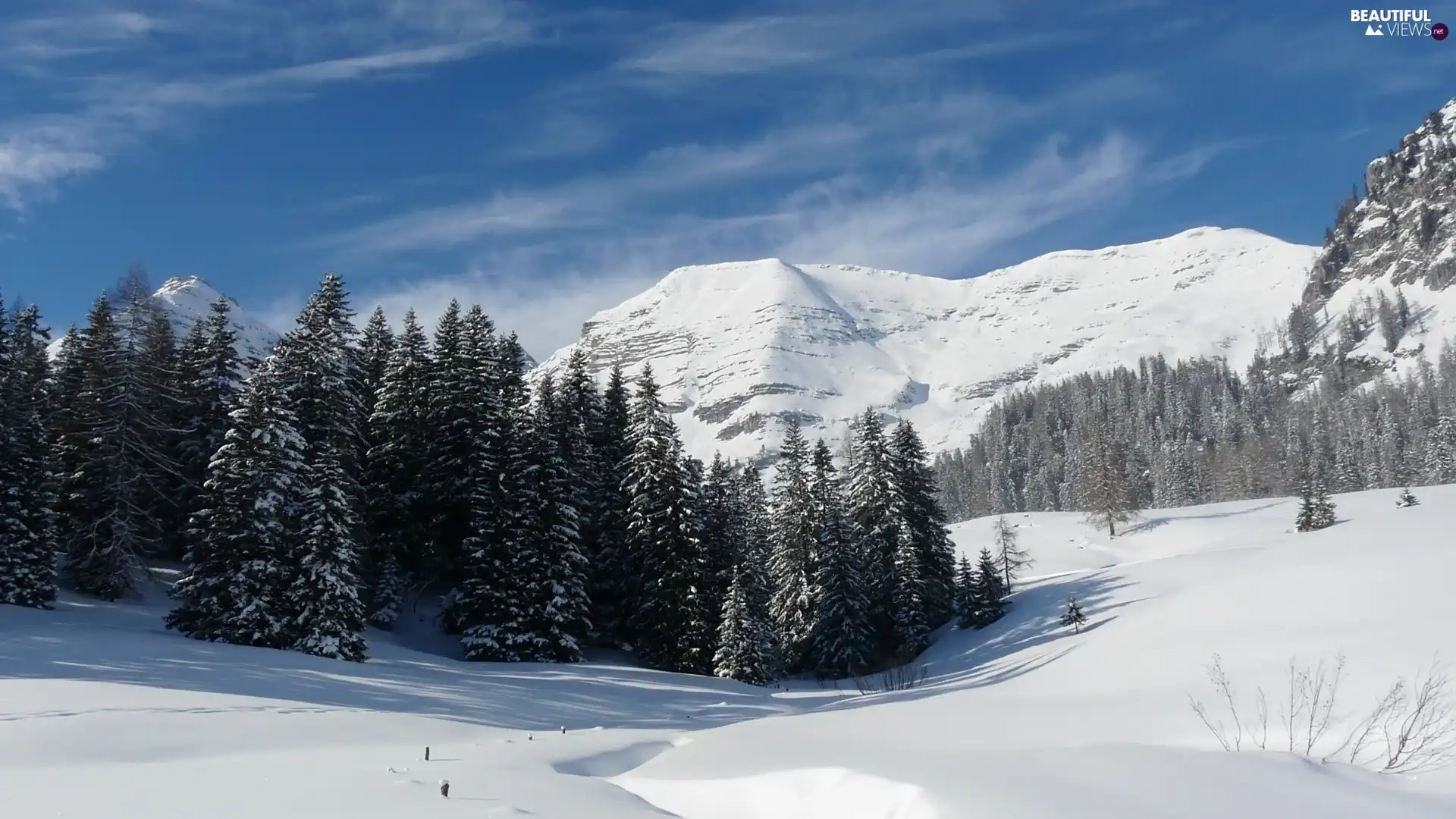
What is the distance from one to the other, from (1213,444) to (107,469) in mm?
149944

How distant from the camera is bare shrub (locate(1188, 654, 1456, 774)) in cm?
1043

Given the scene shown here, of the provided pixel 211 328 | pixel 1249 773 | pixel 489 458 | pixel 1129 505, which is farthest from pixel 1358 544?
pixel 1129 505

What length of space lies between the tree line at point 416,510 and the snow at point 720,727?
10.1 feet

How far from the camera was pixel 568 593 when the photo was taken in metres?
34.4

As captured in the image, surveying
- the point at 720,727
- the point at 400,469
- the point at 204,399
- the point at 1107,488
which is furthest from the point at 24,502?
the point at 1107,488

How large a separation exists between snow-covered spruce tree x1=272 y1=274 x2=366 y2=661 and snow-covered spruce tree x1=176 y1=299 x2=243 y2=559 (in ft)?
21.2

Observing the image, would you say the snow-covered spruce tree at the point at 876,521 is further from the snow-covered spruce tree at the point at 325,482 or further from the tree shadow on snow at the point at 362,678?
the snow-covered spruce tree at the point at 325,482

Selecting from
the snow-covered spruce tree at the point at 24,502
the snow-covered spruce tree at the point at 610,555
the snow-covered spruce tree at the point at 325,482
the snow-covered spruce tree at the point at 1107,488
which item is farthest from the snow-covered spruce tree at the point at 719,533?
the snow-covered spruce tree at the point at 1107,488

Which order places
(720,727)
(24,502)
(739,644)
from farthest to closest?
1. (739,644)
2. (24,502)
3. (720,727)

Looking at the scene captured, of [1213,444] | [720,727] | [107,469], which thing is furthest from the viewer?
[1213,444]

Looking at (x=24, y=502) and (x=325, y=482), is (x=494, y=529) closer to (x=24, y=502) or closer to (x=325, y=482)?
(x=325, y=482)

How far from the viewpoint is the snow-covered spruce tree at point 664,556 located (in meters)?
36.3

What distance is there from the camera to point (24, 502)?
28.3 m

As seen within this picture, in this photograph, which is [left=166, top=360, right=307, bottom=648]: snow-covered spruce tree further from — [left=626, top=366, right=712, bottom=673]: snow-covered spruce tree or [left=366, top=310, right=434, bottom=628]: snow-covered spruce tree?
[left=626, top=366, right=712, bottom=673]: snow-covered spruce tree
